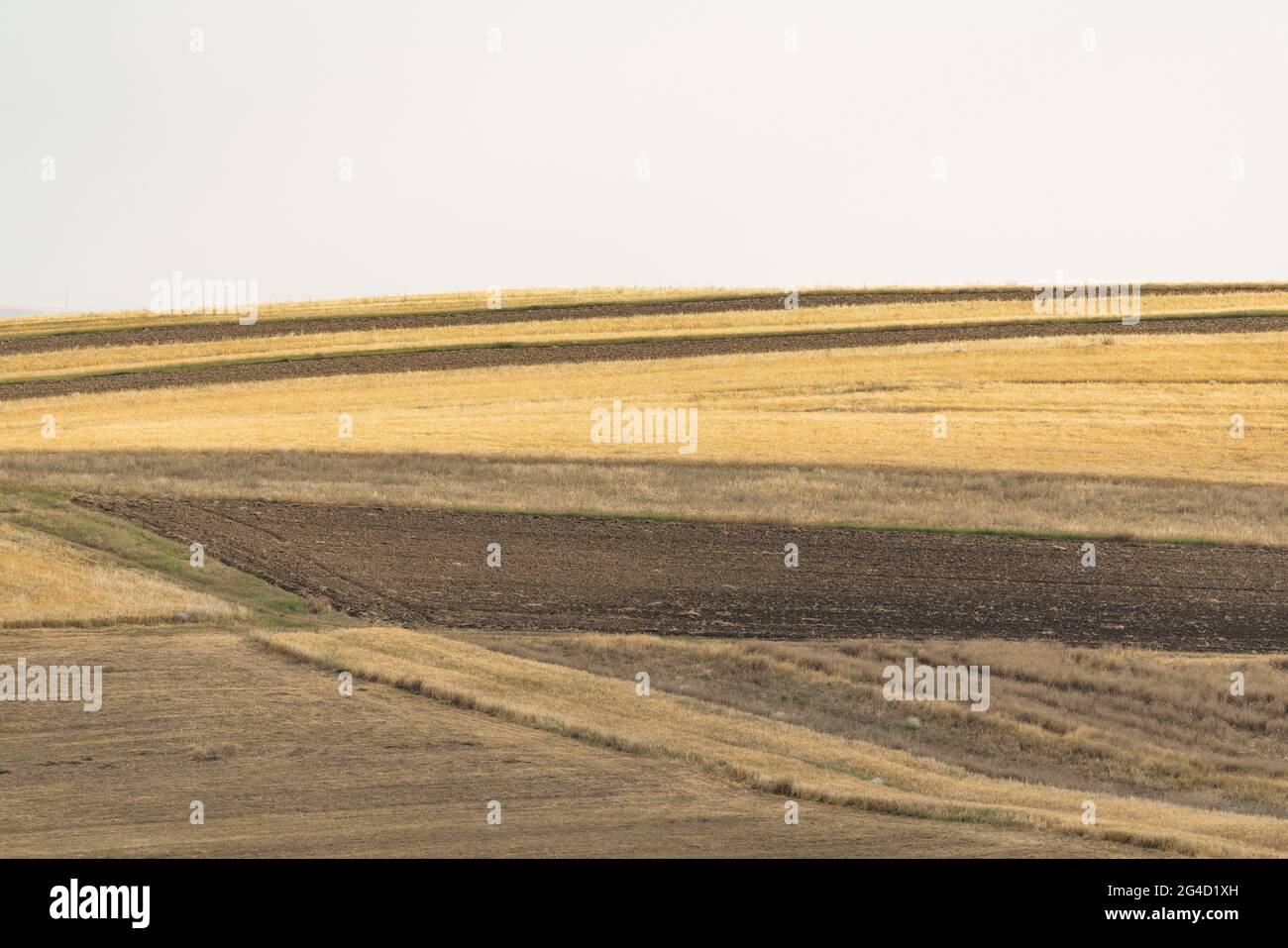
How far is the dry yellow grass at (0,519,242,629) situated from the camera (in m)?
29.2

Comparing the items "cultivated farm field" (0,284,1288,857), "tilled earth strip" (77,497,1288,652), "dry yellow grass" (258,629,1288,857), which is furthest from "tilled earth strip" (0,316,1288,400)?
"dry yellow grass" (258,629,1288,857)

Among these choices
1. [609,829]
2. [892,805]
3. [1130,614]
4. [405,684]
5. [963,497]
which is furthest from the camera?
[963,497]

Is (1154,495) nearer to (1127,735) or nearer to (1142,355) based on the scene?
(1127,735)

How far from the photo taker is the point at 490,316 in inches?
3014

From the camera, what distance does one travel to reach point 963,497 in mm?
42000

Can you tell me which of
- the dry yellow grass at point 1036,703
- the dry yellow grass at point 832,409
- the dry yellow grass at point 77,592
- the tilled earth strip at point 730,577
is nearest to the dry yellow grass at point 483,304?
the dry yellow grass at point 832,409

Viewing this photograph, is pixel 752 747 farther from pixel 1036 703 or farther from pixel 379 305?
pixel 379 305

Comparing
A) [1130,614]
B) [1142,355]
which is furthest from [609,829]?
[1142,355]

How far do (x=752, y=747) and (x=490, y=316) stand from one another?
187 ft

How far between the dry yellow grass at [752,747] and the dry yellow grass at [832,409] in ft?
65.6

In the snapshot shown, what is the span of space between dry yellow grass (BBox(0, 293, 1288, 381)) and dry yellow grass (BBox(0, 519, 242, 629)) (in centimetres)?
3133

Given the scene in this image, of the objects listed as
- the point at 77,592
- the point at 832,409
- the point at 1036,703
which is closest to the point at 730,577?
the point at 1036,703

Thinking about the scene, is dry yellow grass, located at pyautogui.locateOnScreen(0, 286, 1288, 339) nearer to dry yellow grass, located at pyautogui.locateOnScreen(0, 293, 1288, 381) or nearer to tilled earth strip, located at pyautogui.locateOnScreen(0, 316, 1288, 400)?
dry yellow grass, located at pyautogui.locateOnScreen(0, 293, 1288, 381)
